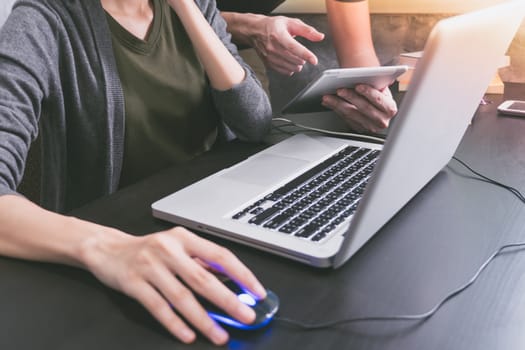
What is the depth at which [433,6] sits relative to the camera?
1669 mm

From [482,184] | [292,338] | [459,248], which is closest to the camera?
[292,338]

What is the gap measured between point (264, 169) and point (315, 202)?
0.53ft

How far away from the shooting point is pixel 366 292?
57 cm

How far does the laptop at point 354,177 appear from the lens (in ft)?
1.61

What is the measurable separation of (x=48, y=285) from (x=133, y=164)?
48 centimetres

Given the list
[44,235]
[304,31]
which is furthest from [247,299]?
[304,31]

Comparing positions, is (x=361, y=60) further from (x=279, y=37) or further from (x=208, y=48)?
(x=208, y=48)

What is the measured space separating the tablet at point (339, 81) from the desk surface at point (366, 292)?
247mm

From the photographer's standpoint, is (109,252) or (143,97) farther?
(143,97)

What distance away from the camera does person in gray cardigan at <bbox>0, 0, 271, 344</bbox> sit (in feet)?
1.78

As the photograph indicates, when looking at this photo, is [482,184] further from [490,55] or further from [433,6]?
[433,6]

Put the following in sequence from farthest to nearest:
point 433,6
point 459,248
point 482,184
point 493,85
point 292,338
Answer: point 433,6 < point 493,85 < point 482,184 < point 459,248 < point 292,338

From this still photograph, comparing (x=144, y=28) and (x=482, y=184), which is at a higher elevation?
(x=144, y=28)

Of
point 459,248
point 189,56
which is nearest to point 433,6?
point 189,56
